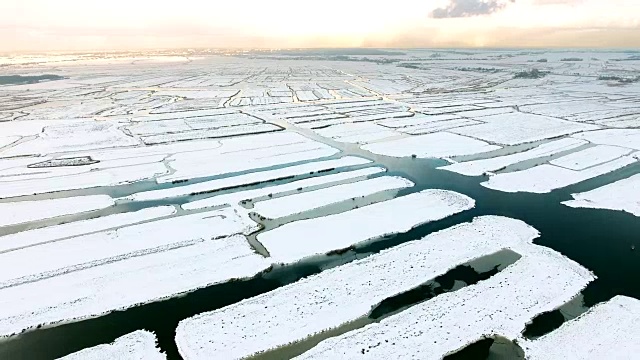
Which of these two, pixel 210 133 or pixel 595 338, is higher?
pixel 210 133

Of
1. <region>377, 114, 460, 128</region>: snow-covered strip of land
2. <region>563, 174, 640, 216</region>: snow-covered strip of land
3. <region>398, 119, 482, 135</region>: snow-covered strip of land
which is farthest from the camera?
<region>377, 114, 460, 128</region>: snow-covered strip of land

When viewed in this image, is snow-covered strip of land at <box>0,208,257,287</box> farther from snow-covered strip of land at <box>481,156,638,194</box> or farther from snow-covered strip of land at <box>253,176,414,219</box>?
snow-covered strip of land at <box>481,156,638,194</box>

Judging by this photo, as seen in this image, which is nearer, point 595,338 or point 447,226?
point 595,338

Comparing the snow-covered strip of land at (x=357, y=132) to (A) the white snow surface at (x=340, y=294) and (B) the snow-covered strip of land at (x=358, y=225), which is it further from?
(A) the white snow surface at (x=340, y=294)

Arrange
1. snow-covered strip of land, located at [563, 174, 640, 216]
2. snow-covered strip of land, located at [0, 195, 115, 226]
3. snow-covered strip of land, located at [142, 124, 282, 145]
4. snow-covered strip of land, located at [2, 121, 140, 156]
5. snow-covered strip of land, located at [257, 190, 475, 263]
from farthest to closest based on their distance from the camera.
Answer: snow-covered strip of land, located at [142, 124, 282, 145] → snow-covered strip of land, located at [2, 121, 140, 156] → snow-covered strip of land, located at [563, 174, 640, 216] → snow-covered strip of land, located at [0, 195, 115, 226] → snow-covered strip of land, located at [257, 190, 475, 263]

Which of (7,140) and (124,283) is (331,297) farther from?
(7,140)

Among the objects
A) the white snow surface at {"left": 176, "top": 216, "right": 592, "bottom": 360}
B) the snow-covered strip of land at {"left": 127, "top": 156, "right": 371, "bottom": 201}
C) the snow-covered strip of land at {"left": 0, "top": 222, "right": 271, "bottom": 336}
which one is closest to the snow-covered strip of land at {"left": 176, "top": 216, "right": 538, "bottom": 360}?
the white snow surface at {"left": 176, "top": 216, "right": 592, "bottom": 360}

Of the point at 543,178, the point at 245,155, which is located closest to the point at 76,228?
the point at 245,155
